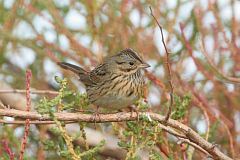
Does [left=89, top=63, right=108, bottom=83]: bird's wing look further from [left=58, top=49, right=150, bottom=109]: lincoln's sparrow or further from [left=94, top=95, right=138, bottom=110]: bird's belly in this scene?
[left=94, top=95, right=138, bottom=110]: bird's belly

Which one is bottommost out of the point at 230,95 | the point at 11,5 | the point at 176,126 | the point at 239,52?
the point at 176,126

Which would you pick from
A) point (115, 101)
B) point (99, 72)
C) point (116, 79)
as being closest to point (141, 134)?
point (115, 101)

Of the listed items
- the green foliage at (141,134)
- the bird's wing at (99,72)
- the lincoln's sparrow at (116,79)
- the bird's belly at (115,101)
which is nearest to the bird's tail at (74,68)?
the lincoln's sparrow at (116,79)

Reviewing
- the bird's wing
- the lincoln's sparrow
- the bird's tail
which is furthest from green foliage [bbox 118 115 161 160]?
the bird's tail

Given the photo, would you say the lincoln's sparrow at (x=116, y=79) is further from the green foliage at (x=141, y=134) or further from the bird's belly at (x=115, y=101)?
the green foliage at (x=141, y=134)

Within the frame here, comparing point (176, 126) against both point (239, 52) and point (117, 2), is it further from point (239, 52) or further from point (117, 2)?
point (117, 2)

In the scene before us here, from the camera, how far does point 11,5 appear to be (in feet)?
15.8

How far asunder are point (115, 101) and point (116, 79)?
300 millimetres

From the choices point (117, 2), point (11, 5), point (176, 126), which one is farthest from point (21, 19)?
point (176, 126)

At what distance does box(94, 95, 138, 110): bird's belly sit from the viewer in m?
4.01

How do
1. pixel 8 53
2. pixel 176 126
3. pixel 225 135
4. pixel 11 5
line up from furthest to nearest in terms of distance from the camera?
pixel 8 53 < pixel 11 5 < pixel 225 135 < pixel 176 126

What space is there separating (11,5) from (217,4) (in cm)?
154

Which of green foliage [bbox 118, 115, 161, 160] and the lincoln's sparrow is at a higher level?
the lincoln's sparrow

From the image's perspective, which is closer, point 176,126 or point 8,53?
point 176,126
